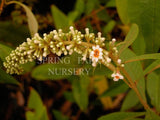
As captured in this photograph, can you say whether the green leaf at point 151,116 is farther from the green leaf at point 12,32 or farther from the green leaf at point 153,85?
the green leaf at point 12,32

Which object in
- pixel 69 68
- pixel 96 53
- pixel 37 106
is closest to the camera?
pixel 96 53

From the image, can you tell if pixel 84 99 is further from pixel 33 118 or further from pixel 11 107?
pixel 11 107

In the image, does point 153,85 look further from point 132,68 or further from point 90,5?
point 90,5

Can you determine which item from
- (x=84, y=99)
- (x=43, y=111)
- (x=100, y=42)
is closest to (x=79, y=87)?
(x=84, y=99)

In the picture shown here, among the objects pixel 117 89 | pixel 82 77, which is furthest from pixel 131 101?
pixel 82 77

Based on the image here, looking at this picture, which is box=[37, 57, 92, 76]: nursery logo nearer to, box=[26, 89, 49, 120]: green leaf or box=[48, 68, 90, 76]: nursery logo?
box=[48, 68, 90, 76]: nursery logo
